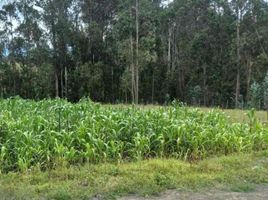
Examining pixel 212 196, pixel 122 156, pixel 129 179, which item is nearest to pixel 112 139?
pixel 122 156

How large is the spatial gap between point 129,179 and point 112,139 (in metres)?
1.45

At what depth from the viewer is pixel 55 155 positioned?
17.2ft

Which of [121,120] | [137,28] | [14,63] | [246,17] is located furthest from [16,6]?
[121,120]

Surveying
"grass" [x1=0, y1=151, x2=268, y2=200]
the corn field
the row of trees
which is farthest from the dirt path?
the row of trees

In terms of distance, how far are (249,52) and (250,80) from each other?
2.14 metres

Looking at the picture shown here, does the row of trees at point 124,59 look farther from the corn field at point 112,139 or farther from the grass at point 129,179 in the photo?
the grass at point 129,179

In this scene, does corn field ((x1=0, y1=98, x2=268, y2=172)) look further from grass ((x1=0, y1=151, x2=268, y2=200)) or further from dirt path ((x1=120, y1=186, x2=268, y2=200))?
dirt path ((x1=120, y1=186, x2=268, y2=200))

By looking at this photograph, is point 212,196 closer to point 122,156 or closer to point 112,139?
point 122,156

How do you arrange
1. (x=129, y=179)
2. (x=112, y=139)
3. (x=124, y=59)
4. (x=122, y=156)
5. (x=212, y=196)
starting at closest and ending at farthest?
(x=212, y=196) < (x=129, y=179) < (x=122, y=156) < (x=112, y=139) < (x=124, y=59)

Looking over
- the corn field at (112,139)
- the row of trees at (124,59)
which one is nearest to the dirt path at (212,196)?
the corn field at (112,139)

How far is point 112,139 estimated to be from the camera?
603cm

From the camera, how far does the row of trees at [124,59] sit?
101 feet

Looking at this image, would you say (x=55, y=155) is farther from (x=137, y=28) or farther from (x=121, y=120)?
(x=137, y=28)

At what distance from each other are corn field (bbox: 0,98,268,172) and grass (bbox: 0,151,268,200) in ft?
1.08
